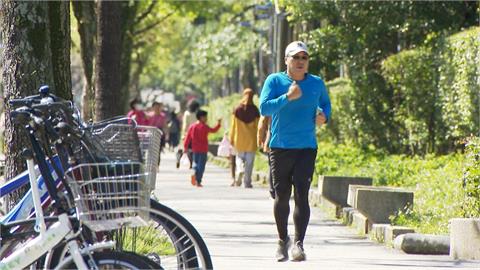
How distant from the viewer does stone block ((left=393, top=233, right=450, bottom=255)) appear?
11.9 m

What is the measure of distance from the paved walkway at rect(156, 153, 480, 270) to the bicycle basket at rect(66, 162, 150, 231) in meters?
4.41

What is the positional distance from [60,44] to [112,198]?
4895 mm

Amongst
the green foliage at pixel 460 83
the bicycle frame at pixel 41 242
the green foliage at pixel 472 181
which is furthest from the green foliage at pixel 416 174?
the bicycle frame at pixel 41 242

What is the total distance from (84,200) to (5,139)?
4.10 m

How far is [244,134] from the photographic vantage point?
77.8 ft

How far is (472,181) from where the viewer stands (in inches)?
479

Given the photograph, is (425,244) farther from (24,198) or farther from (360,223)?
(24,198)

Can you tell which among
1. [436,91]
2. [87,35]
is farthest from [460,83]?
[87,35]

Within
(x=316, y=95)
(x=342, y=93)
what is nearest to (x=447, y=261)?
(x=316, y=95)

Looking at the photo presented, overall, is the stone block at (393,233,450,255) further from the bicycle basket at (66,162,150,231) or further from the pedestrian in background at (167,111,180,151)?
the pedestrian in background at (167,111,180,151)

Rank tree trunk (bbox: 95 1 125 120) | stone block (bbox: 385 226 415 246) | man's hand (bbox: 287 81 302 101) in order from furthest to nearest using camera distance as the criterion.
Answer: tree trunk (bbox: 95 1 125 120) < stone block (bbox: 385 226 415 246) < man's hand (bbox: 287 81 302 101)

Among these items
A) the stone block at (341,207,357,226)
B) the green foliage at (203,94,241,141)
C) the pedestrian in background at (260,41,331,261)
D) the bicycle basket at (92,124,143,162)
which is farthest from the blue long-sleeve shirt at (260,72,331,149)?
the green foliage at (203,94,241,141)

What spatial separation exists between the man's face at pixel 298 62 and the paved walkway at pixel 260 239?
158 cm

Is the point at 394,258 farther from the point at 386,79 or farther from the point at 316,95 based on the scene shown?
the point at 386,79
